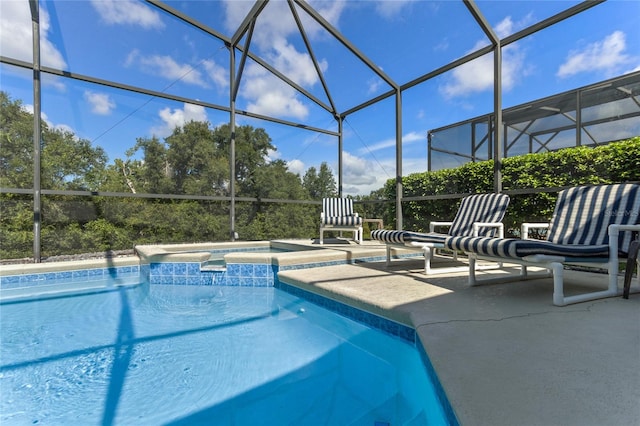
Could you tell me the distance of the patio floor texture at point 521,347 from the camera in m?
1.00

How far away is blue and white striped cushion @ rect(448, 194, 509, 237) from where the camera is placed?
359cm

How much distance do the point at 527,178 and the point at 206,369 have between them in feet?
15.0

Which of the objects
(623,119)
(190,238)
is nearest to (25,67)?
(190,238)

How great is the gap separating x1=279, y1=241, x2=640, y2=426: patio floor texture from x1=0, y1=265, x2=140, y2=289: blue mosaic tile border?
11.1 ft

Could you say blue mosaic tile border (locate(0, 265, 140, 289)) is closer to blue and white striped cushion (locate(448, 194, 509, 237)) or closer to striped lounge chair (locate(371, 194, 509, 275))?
striped lounge chair (locate(371, 194, 509, 275))

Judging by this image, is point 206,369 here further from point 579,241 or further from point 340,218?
point 340,218

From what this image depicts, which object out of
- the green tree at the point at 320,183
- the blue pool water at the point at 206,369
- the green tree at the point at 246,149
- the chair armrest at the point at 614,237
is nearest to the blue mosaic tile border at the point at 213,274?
the blue pool water at the point at 206,369

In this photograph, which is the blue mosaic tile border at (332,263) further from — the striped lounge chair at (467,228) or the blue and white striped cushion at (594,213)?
the blue and white striped cushion at (594,213)

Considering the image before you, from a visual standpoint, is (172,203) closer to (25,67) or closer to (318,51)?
(25,67)

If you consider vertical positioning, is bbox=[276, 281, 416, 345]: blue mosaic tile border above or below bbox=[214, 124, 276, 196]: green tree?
below

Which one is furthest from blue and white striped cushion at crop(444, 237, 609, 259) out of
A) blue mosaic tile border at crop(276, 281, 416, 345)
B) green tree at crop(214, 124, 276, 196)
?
green tree at crop(214, 124, 276, 196)

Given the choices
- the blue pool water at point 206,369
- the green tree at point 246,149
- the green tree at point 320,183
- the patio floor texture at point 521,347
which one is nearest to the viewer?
the patio floor texture at point 521,347

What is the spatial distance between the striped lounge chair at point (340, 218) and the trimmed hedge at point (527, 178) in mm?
834

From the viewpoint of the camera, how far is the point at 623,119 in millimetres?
5305
